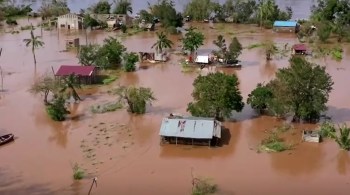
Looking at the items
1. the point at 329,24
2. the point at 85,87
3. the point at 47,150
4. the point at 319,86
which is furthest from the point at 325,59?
the point at 47,150

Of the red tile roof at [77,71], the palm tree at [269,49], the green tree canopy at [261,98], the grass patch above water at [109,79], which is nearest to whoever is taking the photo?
the green tree canopy at [261,98]

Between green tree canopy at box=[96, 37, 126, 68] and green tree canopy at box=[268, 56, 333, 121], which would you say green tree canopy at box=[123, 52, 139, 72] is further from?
green tree canopy at box=[268, 56, 333, 121]

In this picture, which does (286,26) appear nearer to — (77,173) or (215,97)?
(215,97)

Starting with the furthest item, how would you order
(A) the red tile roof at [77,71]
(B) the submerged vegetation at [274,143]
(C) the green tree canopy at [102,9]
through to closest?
(C) the green tree canopy at [102,9] < (A) the red tile roof at [77,71] < (B) the submerged vegetation at [274,143]

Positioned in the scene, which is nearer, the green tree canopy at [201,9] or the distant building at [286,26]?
the distant building at [286,26]

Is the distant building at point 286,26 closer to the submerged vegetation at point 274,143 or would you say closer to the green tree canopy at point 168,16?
the green tree canopy at point 168,16

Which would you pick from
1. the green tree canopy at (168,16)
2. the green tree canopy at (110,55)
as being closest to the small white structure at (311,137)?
the green tree canopy at (110,55)

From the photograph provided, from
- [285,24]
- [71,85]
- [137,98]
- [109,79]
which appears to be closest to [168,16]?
[285,24]

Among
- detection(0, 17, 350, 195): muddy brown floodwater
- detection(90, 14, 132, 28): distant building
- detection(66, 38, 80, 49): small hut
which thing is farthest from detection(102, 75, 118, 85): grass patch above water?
detection(90, 14, 132, 28): distant building
